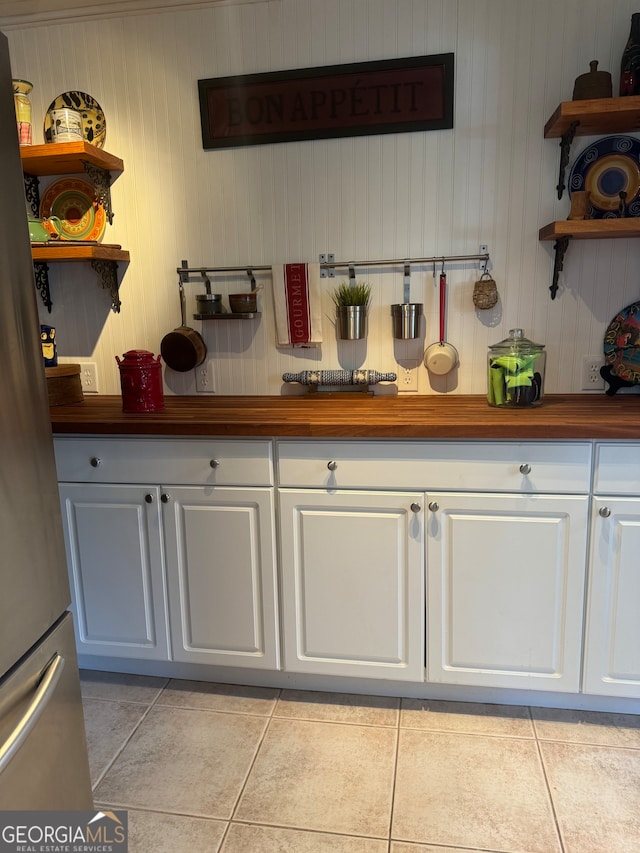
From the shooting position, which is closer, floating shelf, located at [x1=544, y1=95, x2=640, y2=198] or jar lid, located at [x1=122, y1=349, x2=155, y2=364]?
floating shelf, located at [x1=544, y1=95, x2=640, y2=198]

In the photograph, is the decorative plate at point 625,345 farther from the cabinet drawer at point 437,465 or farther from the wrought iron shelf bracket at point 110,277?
the wrought iron shelf bracket at point 110,277

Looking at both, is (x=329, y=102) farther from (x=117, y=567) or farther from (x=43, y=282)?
(x=117, y=567)

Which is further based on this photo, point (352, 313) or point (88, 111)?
point (88, 111)

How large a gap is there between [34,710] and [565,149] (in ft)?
→ 7.25

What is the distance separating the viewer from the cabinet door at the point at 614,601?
5.81 feet

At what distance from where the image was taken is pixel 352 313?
227 centimetres

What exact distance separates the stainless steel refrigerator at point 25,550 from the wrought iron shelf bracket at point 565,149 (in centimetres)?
171

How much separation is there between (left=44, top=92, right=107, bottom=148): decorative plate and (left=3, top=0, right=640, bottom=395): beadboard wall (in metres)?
0.05

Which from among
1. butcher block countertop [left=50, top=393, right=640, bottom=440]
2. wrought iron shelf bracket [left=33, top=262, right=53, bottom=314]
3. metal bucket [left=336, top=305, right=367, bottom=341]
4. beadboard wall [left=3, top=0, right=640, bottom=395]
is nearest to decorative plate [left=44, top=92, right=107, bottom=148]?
beadboard wall [left=3, top=0, right=640, bottom=395]

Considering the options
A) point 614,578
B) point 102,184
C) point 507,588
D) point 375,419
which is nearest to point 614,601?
point 614,578

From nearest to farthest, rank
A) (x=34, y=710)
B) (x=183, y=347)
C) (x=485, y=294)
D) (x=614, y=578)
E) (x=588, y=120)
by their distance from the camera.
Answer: (x=34, y=710), (x=614, y=578), (x=588, y=120), (x=485, y=294), (x=183, y=347)

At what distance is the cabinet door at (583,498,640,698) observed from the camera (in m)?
1.77

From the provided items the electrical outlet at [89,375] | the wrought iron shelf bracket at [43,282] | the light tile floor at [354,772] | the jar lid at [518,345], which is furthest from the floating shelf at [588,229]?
the wrought iron shelf bracket at [43,282]

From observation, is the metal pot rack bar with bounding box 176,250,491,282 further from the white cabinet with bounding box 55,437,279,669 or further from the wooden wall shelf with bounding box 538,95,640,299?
the white cabinet with bounding box 55,437,279,669
